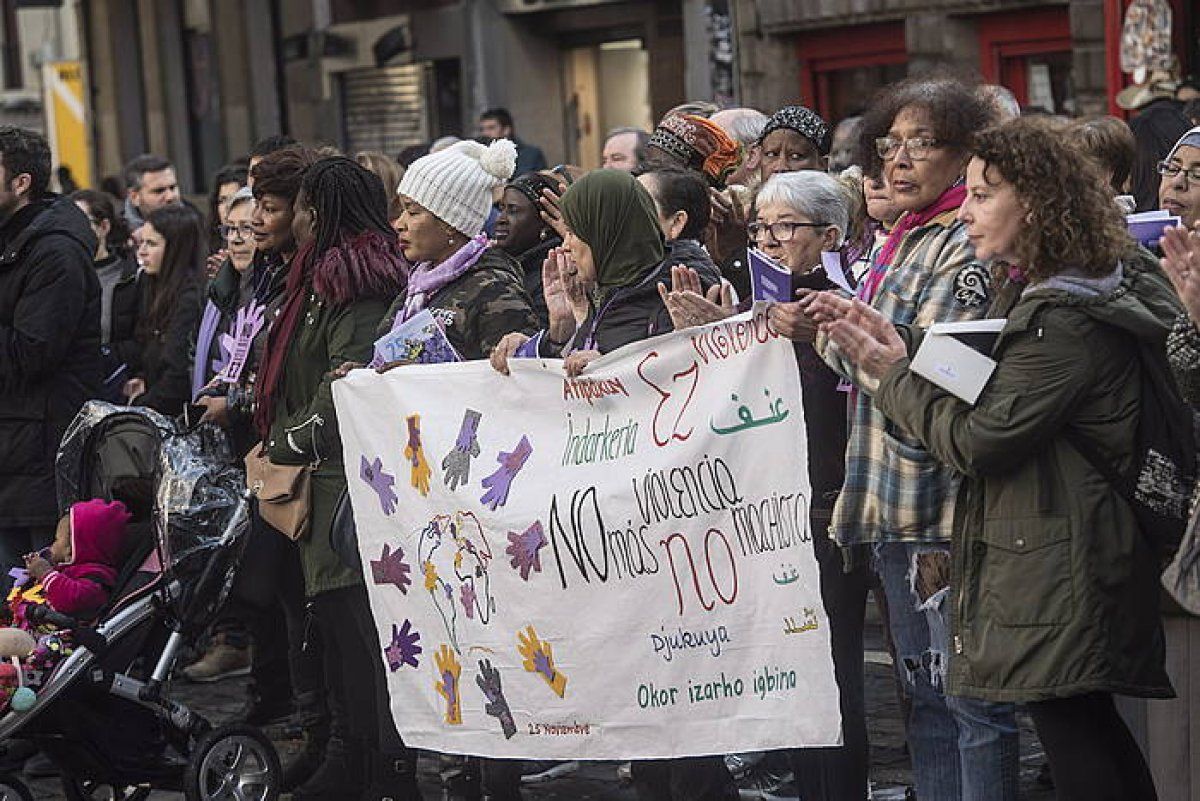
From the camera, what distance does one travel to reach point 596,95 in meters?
20.8

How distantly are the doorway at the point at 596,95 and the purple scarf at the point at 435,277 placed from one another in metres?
13.2

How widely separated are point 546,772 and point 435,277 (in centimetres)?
186

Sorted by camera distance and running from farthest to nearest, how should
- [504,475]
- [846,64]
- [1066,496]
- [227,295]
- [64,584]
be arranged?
[846,64] → [227,295] → [64,584] → [504,475] → [1066,496]

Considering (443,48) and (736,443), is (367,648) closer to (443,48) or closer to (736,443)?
(736,443)

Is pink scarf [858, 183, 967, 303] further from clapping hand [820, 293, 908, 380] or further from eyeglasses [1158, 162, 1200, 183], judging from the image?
eyeglasses [1158, 162, 1200, 183]

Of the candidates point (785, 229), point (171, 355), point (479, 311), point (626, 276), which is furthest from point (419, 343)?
point (171, 355)

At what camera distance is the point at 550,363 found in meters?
6.34

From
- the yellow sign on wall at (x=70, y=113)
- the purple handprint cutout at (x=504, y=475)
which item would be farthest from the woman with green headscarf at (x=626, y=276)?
the yellow sign on wall at (x=70, y=113)

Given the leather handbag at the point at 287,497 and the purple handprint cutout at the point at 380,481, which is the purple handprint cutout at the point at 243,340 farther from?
the purple handprint cutout at the point at 380,481

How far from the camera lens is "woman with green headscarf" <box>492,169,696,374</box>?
630 centimetres

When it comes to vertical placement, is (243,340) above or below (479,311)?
below

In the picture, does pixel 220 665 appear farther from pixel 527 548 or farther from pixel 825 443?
pixel 825 443

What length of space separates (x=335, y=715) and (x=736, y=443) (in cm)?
210

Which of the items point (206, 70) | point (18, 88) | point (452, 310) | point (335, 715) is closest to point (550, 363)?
point (452, 310)
